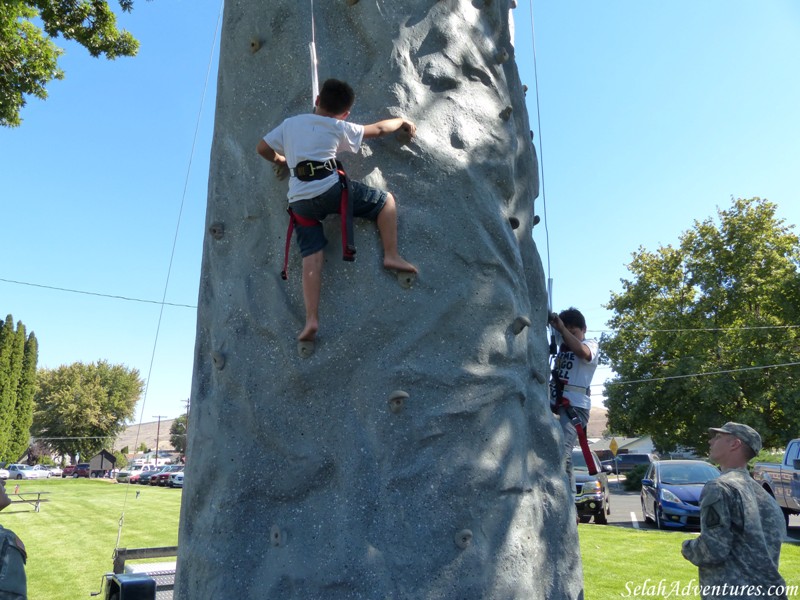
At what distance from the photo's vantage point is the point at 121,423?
231ft

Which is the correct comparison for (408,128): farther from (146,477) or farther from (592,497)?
(146,477)

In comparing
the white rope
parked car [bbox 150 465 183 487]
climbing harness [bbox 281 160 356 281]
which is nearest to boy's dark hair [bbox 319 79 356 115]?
the white rope

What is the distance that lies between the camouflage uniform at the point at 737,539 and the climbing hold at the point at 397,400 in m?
2.24

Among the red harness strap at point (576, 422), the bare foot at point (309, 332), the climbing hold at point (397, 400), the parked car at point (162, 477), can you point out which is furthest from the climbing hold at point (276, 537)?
the parked car at point (162, 477)

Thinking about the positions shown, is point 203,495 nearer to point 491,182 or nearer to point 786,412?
point 491,182

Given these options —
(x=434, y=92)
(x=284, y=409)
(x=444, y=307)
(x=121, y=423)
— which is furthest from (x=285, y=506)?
(x=121, y=423)

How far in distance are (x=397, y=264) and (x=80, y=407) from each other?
236 feet

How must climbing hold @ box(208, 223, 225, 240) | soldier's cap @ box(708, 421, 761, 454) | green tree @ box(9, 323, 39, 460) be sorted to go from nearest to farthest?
climbing hold @ box(208, 223, 225, 240) < soldier's cap @ box(708, 421, 761, 454) < green tree @ box(9, 323, 39, 460)

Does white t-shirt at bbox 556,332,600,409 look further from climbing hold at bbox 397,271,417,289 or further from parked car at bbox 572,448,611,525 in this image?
parked car at bbox 572,448,611,525

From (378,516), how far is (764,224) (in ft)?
118

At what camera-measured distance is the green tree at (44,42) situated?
→ 433 inches

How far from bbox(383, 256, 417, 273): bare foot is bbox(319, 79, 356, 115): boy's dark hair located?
28.0 inches

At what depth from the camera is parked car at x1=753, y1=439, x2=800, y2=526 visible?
45.3 ft

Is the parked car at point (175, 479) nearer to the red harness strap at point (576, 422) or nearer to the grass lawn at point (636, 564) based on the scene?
the grass lawn at point (636, 564)
